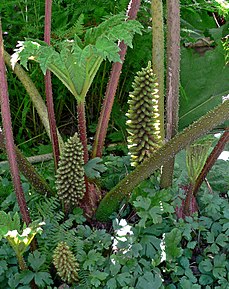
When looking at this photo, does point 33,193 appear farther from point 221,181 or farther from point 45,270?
point 221,181

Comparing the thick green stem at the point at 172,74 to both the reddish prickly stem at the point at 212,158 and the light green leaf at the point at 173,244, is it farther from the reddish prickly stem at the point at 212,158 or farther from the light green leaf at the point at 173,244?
the light green leaf at the point at 173,244

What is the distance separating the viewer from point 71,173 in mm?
1797

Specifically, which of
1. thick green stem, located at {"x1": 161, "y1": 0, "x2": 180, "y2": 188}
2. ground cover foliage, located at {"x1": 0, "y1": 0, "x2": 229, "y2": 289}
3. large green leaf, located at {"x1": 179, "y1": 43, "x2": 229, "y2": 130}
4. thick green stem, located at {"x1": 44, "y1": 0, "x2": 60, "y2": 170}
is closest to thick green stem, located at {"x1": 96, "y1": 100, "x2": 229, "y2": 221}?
ground cover foliage, located at {"x1": 0, "y1": 0, "x2": 229, "y2": 289}

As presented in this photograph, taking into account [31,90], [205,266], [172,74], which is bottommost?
[205,266]

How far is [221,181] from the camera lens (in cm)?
205

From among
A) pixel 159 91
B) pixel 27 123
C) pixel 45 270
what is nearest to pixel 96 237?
pixel 45 270

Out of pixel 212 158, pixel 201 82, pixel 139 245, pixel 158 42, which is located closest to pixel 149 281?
pixel 139 245

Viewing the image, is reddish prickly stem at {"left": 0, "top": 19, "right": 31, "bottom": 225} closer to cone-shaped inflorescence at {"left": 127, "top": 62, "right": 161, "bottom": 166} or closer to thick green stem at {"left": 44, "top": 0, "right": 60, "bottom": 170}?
thick green stem at {"left": 44, "top": 0, "right": 60, "bottom": 170}

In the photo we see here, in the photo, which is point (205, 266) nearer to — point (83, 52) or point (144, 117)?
point (144, 117)

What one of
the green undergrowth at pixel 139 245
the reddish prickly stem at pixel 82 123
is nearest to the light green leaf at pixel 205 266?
the green undergrowth at pixel 139 245

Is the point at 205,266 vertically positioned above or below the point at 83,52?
below

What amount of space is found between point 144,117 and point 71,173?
1.03ft

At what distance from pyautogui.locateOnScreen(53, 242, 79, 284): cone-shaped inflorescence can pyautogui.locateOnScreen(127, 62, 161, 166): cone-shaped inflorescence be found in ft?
1.51

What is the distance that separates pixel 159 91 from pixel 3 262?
0.78m
